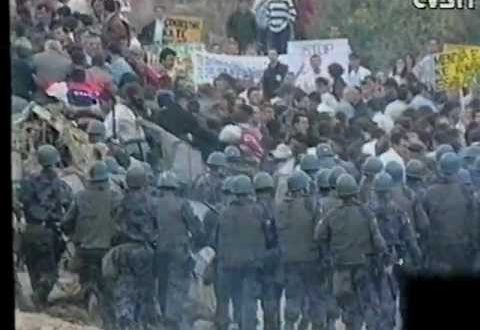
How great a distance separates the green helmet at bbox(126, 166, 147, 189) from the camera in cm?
449

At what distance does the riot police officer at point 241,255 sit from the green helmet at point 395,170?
0.47 meters

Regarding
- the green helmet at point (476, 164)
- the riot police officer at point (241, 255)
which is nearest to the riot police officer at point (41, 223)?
the riot police officer at point (241, 255)

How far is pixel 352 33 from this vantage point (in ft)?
14.6

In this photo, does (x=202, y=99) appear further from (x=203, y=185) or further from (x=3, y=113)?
(x=3, y=113)

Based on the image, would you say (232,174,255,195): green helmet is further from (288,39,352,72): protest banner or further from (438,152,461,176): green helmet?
(438,152,461,176): green helmet

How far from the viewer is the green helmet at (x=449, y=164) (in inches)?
177

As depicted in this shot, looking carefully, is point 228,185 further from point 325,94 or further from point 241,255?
point 325,94

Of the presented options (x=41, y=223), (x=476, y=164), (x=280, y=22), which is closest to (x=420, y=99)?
(x=476, y=164)

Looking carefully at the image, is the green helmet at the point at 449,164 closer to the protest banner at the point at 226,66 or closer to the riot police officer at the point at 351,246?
the riot police officer at the point at 351,246

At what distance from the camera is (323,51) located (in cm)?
445

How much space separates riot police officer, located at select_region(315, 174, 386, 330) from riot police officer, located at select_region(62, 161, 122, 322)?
0.73 meters

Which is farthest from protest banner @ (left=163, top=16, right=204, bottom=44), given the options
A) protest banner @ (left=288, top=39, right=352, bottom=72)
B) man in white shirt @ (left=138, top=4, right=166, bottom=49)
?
protest banner @ (left=288, top=39, right=352, bottom=72)

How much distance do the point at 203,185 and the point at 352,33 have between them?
73cm

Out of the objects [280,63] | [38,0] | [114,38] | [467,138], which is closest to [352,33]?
[280,63]
